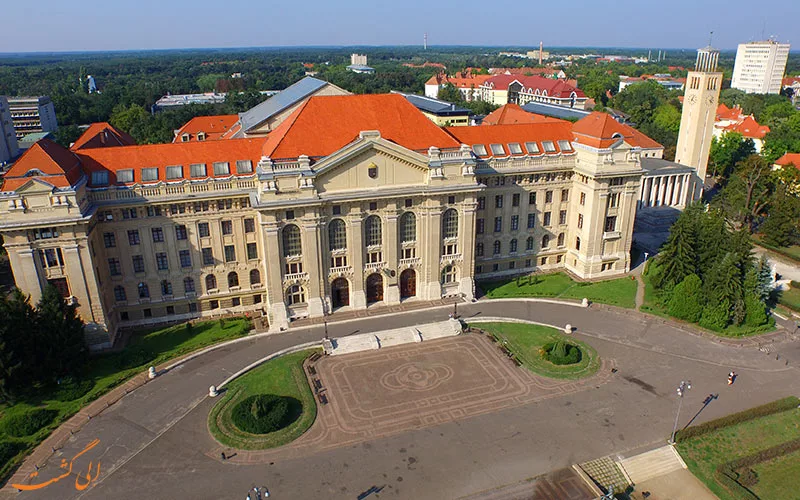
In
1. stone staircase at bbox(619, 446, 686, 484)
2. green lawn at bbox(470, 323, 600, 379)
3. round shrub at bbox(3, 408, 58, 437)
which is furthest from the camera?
green lawn at bbox(470, 323, 600, 379)

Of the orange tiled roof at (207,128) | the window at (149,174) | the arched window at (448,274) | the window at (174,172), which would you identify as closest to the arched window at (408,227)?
the arched window at (448,274)

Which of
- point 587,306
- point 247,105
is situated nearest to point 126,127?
point 247,105

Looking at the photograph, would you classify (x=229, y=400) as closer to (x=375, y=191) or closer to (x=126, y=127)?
(x=375, y=191)

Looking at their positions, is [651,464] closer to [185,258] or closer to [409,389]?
[409,389]

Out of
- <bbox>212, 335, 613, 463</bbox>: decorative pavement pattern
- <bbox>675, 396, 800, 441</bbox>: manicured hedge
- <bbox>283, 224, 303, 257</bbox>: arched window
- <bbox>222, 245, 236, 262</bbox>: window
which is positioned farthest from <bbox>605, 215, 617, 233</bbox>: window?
<bbox>222, 245, 236, 262</bbox>: window

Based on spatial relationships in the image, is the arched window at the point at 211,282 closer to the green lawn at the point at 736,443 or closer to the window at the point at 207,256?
the window at the point at 207,256

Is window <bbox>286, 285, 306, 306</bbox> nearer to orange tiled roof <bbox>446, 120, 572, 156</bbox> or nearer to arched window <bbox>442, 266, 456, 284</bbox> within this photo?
arched window <bbox>442, 266, 456, 284</bbox>
